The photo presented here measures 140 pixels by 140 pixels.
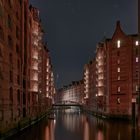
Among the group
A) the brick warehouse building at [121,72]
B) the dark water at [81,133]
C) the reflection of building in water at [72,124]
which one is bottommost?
the reflection of building in water at [72,124]

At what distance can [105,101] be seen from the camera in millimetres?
102062

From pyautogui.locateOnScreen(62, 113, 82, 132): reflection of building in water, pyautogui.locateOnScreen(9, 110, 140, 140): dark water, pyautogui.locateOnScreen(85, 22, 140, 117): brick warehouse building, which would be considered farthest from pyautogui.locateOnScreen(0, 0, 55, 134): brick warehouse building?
pyautogui.locateOnScreen(85, 22, 140, 117): brick warehouse building

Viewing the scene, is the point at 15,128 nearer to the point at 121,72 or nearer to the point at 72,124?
the point at 72,124

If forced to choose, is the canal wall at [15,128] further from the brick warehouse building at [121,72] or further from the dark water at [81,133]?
the brick warehouse building at [121,72]

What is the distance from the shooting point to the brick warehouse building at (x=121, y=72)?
288ft

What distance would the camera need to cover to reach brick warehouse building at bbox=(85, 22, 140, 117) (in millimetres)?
87750

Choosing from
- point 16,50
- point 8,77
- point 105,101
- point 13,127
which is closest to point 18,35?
point 16,50

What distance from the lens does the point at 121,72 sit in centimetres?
9106

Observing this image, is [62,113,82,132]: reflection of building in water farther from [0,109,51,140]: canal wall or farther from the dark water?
[0,109,51,140]: canal wall

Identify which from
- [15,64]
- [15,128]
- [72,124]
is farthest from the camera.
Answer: [72,124]

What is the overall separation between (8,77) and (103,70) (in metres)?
62.2

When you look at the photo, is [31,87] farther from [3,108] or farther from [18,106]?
[3,108]

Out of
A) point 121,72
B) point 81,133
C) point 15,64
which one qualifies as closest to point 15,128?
point 15,64

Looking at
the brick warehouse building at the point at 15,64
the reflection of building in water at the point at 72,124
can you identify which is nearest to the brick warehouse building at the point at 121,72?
the reflection of building in water at the point at 72,124
